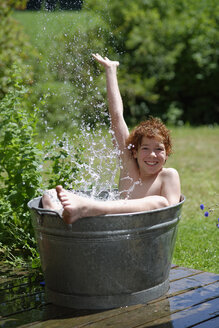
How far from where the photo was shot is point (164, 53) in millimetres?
8641

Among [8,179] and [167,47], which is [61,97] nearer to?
[167,47]

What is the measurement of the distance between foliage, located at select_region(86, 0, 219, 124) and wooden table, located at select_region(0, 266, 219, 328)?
5865 mm

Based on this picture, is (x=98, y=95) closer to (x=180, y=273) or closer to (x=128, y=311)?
(x=180, y=273)

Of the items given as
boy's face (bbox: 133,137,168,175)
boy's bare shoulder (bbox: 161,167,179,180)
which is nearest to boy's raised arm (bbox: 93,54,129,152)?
boy's face (bbox: 133,137,168,175)

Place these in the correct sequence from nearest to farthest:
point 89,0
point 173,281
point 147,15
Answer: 1. point 173,281
2. point 89,0
3. point 147,15

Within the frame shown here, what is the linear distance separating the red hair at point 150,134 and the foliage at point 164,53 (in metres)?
5.53

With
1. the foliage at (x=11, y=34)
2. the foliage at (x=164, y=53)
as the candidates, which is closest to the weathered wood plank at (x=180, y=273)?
the foliage at (x=11, y=34)

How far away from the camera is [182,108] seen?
29.7 ft

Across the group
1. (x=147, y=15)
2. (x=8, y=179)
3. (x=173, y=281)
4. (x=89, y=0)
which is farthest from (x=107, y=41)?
(x=173, y=281)

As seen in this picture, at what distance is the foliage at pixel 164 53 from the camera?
8.49 m

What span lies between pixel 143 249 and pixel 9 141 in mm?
1231

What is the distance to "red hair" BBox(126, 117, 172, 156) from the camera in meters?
2.75

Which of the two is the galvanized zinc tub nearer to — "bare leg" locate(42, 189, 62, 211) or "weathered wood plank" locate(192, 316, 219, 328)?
"bare leg" locate(42, 189, 62, 211)

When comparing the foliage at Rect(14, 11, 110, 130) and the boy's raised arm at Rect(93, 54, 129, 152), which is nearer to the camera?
the boy's raised arm at Rect(93, 54, 129, 152)
